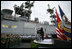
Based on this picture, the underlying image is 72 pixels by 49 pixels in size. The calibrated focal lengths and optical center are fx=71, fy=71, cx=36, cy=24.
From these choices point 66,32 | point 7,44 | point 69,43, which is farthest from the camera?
point 7,44

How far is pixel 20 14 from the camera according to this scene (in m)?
22.5

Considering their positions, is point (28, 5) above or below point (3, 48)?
above

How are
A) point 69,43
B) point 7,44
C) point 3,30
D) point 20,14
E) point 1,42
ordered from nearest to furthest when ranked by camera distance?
point 69,43 < point 1,42 < point 7,44 < point 3,30 < point 20,14

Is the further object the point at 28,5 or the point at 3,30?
the point at 28,5

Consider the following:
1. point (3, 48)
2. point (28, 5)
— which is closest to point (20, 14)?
point (28, 5)

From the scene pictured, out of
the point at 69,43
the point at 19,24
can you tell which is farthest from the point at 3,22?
the point at 69,43

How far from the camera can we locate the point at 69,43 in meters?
2.78

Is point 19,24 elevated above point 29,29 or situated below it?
above

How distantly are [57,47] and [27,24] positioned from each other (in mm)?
14344

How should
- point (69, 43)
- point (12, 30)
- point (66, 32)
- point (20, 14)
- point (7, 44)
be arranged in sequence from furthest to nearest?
point (20, 14) → point (12, 30) → point (7, 44) → point (66, 32) → point (69, 43)

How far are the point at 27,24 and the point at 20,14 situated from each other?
6754 mm

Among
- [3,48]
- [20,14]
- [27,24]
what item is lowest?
[3,48]

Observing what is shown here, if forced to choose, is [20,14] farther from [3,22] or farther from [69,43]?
[69,43]

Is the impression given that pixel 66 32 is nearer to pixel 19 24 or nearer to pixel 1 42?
pixel 1 42
